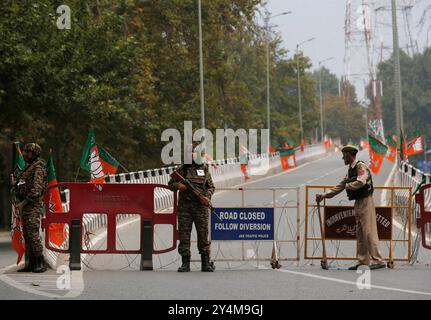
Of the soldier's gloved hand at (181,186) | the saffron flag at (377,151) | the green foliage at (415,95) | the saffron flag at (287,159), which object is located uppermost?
→ the green foliage at (415,95)

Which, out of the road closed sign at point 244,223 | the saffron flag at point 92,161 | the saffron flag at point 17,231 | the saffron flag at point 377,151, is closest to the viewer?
the saffron flag at point 17,231

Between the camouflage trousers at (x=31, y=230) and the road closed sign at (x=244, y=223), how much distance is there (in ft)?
8.72

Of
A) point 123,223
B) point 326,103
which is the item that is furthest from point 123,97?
point 326,103

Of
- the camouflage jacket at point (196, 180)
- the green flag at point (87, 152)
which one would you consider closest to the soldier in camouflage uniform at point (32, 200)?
the camouflage jacket at point (196, 180)

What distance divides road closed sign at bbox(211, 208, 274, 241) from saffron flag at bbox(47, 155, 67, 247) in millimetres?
2340

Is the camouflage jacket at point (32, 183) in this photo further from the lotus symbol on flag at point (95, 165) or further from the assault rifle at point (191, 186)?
the lotus symbol on flag at point (95, 165)

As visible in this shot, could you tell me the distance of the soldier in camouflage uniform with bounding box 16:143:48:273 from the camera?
583 inches

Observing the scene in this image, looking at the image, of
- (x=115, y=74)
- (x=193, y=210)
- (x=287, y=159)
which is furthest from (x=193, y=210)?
(x=287, y=159)

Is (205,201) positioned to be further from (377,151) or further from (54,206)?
(377,151)

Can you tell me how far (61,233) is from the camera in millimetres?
16781

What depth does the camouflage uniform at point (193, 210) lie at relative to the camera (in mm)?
14953

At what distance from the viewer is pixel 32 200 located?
583 inches

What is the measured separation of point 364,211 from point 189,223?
2.48 m
